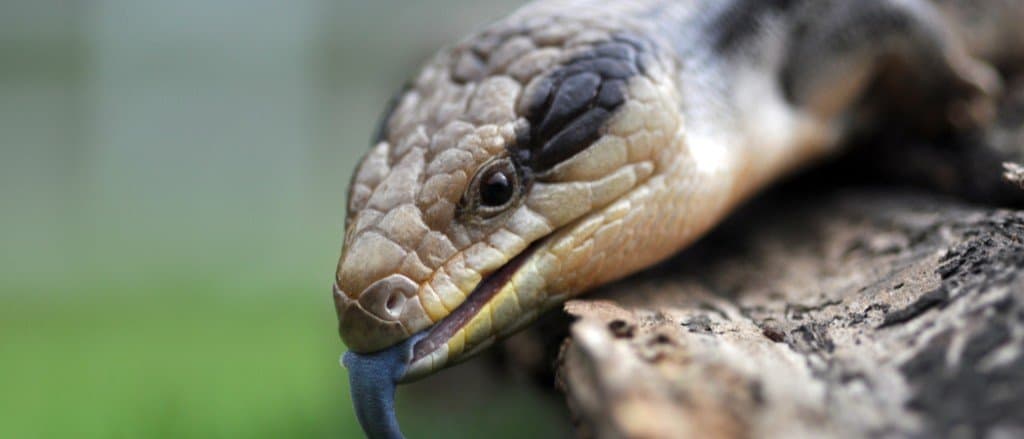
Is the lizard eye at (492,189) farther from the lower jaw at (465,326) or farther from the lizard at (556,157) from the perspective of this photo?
the lower jaw at (465,326)

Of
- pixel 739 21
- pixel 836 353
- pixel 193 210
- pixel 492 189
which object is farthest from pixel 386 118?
pixel 193 210

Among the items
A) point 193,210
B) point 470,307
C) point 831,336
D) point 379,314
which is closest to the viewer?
point 831,336

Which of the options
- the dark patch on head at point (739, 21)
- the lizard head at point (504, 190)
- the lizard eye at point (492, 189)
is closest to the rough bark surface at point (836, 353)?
the lizard head at point (504, 190)

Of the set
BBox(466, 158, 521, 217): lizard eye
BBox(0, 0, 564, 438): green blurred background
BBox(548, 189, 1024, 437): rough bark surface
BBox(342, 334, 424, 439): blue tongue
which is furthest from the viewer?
BBox(0, 0, 564, 438): green blurred background

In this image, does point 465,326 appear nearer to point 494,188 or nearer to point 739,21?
point 494,188

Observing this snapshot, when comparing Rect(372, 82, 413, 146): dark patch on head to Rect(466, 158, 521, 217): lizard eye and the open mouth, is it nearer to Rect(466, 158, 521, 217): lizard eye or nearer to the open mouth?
Rect(466, 158, 521, 217): lizard eye

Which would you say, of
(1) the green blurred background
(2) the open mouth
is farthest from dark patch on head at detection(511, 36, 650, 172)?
(1) the green blurred background

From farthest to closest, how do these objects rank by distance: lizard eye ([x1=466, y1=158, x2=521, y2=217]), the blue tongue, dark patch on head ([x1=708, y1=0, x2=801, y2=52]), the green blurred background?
1. the green blurred background
2. dark patch on head ([x1=708, y1=0, x2=801, y2=52])
3. lizard eye ([x1=466, y1=158, x2=521, y2=217])
4. the blue tongue
